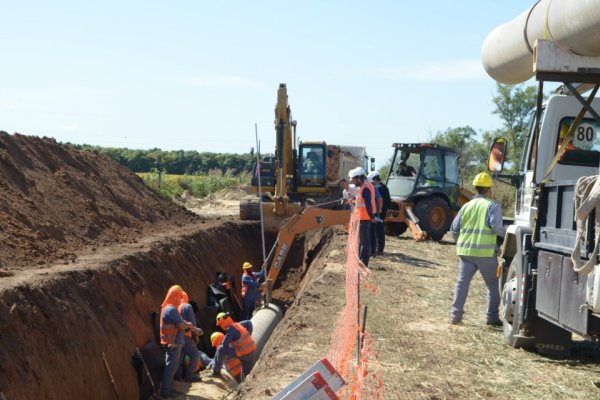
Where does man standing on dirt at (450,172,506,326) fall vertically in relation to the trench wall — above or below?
above

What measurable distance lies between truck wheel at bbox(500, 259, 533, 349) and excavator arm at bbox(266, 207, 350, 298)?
26.1ft

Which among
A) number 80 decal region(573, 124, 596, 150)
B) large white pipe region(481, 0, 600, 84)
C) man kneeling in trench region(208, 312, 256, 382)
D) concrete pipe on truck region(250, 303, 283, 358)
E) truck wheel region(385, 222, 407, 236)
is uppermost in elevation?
large white pipe region(481, 0, 600, 84)

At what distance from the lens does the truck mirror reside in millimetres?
8844

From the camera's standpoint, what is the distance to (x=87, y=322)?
10.6m

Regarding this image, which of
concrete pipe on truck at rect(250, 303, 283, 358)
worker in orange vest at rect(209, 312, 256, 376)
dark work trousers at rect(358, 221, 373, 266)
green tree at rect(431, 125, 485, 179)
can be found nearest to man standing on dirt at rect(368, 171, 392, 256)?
concrete pipe on truck at rect(250, 303, 283, 358)

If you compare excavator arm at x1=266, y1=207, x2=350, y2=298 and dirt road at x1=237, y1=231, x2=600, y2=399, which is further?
excavator arm at x1=266, y1=207, x2=350, y2=298

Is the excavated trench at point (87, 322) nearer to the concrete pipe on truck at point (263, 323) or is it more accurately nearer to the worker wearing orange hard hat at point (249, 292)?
the worker wearing orange hard hat at point (249, 292)

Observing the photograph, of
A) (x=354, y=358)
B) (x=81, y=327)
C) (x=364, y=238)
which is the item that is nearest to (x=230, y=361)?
(x=81, y=327)

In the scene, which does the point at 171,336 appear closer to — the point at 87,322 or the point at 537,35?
the point at 87,322

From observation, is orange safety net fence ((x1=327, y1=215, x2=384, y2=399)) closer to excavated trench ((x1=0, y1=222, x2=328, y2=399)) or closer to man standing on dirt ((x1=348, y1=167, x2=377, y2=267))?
man standing on dirt ((x1=348, y1=167, x2=377, y2=267))

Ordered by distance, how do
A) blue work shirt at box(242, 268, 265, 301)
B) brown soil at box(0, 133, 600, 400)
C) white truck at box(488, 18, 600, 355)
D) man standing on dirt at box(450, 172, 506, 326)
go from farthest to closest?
blue work shirt at box(242, 268, 265, 301)
man standing on dirt at box(450, 172, 506, 326)
brown soil at box(0, 133, 600, 400)
white truck at box(488, 18, 600, 355)

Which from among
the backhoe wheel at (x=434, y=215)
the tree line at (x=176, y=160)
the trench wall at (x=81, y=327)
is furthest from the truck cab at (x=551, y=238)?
the tree line at (x=176, y=160)

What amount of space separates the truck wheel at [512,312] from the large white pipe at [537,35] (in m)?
2.18

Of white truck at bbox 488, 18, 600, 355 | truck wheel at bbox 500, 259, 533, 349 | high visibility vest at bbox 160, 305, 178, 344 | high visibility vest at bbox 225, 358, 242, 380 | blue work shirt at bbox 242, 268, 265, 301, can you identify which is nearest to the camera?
white truck at bbox 488, 18, 600, 355
